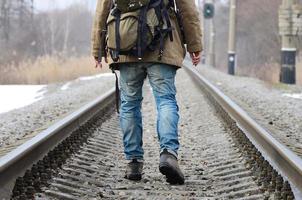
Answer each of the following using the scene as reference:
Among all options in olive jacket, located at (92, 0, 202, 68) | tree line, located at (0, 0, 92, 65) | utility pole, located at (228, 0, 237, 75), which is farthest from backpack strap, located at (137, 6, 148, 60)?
utility pole, located at (228, 0, 237, 75)

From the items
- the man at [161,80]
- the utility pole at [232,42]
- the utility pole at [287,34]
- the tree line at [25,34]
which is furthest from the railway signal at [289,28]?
the tree line at [25,34]

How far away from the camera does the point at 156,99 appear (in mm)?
4398

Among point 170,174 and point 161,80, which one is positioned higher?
point 161,80

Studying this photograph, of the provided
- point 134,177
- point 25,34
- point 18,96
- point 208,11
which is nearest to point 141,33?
point 134,177

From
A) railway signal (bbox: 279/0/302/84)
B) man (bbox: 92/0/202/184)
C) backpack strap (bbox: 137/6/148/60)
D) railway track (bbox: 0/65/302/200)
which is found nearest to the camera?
railway track (bbox: 0/65/302/200)

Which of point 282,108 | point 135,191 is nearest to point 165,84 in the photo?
point 135,191

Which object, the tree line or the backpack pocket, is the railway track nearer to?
the backpack pocket

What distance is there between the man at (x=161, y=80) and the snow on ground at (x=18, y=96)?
8.77 m

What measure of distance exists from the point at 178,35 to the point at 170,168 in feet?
2.96

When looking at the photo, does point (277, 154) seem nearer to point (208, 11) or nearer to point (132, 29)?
point (132, 29)

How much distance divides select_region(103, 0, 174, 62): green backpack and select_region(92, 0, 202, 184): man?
73mm

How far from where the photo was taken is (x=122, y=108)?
4.53 m

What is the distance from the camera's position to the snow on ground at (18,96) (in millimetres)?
13833

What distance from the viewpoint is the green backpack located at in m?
4.16
